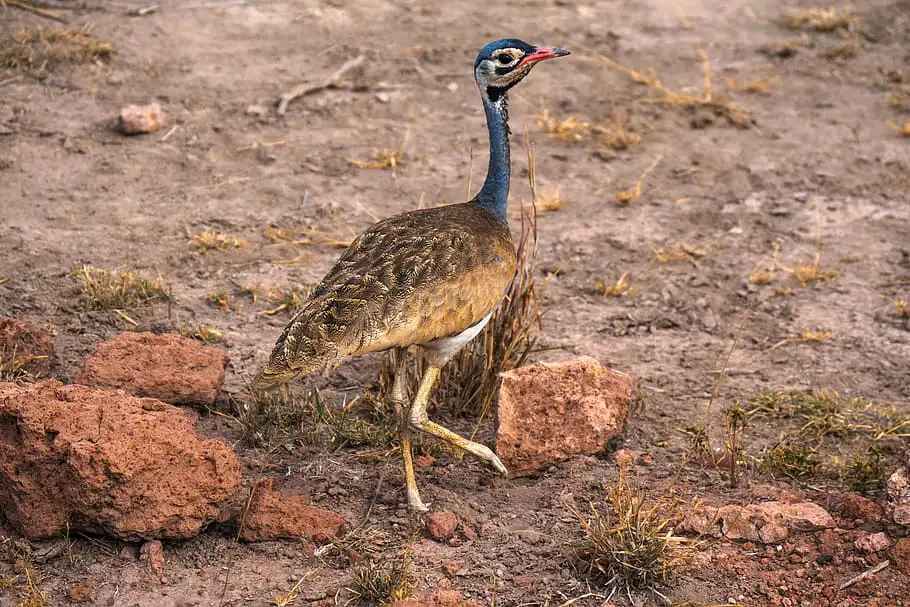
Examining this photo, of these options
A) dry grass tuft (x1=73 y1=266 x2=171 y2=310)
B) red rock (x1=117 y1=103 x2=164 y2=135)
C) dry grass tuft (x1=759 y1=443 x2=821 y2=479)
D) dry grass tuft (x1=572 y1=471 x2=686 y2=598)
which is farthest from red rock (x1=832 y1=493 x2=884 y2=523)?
red rock (x1=117 y1=103 x2=164 y2=135)

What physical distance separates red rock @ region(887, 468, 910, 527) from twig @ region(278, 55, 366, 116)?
539 centimetres

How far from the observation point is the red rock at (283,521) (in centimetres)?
436

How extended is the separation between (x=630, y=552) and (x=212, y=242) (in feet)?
11.9

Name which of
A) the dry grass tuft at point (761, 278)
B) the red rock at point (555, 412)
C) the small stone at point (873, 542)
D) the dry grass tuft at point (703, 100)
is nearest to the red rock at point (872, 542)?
the small stone at point (873, 542)

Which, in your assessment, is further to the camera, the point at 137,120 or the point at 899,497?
the point at 137,120

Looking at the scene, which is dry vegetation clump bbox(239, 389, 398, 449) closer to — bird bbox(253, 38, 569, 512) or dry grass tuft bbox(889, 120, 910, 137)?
bird bbox(253, 38, 569, 512)

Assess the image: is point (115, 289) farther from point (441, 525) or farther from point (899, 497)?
point (899, 497)

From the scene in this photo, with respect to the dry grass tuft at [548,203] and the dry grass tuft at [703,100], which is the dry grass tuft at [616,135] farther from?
the dry grass tuft at [548,203]

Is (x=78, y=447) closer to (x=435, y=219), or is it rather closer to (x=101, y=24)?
(x=435, y=219)

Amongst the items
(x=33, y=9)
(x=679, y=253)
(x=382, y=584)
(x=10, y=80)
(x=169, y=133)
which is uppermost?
(x=33, y=9)

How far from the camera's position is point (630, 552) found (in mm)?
4117

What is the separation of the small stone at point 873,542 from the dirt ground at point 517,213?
0.15ft

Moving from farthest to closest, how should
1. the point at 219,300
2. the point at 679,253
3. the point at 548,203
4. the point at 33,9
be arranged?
the point at 33,9 → the point at 548,203 → the point at 679,253 → the point at 219,300

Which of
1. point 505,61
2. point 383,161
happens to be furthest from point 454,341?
point 383,161
